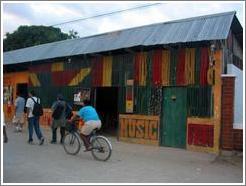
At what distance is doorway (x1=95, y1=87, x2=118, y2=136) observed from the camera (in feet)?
63.5

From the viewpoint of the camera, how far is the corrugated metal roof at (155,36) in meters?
12.8

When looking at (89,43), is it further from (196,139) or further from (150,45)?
(196,139)

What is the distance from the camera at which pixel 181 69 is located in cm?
1341

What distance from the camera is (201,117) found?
12812 mm

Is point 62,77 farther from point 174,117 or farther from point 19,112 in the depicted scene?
point 174,117

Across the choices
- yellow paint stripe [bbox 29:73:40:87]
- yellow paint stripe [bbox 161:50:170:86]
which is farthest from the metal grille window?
yellow paint stripe [bbox 29:73:40:87]

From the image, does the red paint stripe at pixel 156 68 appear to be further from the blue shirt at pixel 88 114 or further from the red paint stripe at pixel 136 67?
the blue shirt at pixel 88 114

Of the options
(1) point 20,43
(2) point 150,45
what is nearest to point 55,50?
(2) point 150,45

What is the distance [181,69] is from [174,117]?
5.12 feet

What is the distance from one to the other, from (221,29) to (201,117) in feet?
8.96

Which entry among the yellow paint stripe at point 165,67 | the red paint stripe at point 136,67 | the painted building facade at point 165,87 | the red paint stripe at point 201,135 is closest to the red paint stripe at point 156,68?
the painted building facade at point 165,87

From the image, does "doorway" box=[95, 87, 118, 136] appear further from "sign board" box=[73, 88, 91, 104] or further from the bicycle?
the bicycle

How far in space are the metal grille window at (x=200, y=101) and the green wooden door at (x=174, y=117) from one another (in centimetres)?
19

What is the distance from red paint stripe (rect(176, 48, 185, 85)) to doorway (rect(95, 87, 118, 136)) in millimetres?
6245
